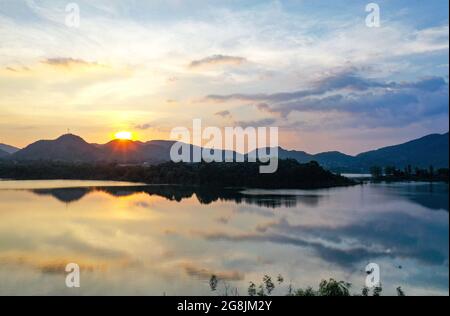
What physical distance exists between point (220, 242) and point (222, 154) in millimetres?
7178

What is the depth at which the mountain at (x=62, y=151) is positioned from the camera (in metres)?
15.4

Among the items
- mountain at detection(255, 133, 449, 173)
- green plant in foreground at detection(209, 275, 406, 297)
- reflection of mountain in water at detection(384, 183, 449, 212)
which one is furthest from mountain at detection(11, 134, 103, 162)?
reflection of mountain in water at detection(384, 183, 449, 212)

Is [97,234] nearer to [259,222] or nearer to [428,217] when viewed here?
[259,222]

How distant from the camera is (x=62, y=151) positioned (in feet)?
61.9

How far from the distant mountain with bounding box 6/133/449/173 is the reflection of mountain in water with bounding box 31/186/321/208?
1575 mm

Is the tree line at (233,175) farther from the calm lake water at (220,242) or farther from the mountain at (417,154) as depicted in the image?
the mountain at (417,154)

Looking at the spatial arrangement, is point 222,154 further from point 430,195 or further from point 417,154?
point 430,195

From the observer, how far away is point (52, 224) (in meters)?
9.91

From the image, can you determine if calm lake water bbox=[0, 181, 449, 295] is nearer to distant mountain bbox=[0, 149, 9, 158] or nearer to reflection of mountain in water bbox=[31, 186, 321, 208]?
reflection of mountain in water bbox=[31, 186, 321, 208]

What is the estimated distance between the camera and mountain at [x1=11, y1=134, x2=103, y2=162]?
15.4m

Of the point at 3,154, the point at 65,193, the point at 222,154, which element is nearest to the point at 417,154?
the point at 222,154

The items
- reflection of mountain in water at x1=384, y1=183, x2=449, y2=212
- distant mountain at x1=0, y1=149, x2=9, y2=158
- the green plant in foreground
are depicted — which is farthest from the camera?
Answer: distant mountain at x1=0, y1=149, x2=9, y2=158

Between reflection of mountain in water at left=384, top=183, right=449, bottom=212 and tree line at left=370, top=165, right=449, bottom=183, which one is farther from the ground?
tree line at left=370, top=165, right=449, bottom=183
